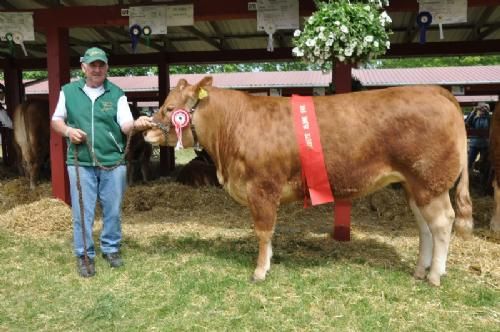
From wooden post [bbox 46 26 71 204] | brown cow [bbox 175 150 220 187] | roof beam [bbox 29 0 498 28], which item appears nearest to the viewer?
roof beam [bbox 29 0 498 28]

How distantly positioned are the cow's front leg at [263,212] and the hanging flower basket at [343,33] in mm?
1260

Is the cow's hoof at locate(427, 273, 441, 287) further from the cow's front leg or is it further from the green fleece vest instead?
the green fleece vest

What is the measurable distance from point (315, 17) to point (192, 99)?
4.38 feet

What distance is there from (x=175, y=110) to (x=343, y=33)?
1636 millimetres

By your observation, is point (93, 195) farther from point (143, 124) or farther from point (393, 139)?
point (393, 139)

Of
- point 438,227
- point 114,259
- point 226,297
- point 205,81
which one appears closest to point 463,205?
point 438,227

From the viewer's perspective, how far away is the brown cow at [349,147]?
13.0 feet

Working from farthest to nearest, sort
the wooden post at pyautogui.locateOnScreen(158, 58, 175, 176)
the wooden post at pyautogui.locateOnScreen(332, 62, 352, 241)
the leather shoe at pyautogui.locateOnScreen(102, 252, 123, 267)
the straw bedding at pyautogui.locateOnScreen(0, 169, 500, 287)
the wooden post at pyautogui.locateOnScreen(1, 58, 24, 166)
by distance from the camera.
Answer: the wooden post at pyautogui.locateOnScreen(1, 58, 24, 166) → the wooden post at pyautogui.locateOnScreen(158, 58, 175, 176) → the wooden post at pyautogui.locateOnScreen(332, 62, 352, 241) → the straw bedding at pyautogui.locateOnScreen(0, 169, 500, 287) → the leather shoe at pyautogui.locateOnScreen(102, 252, 123, 267)

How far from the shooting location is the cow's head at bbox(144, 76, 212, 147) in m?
4.35

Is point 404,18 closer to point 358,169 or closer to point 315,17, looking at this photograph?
point 315,17

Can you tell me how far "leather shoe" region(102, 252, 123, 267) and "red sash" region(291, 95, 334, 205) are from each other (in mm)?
1962

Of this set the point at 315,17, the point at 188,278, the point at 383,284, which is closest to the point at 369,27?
the point at 315,17

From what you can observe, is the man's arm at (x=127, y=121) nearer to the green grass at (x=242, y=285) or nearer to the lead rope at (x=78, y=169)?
the lead rope at (x=78, y=169)

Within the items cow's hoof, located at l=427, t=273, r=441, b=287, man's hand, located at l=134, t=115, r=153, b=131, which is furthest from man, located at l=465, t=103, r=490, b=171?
man's hand, located at l=134, t=115, r=153, b=131
